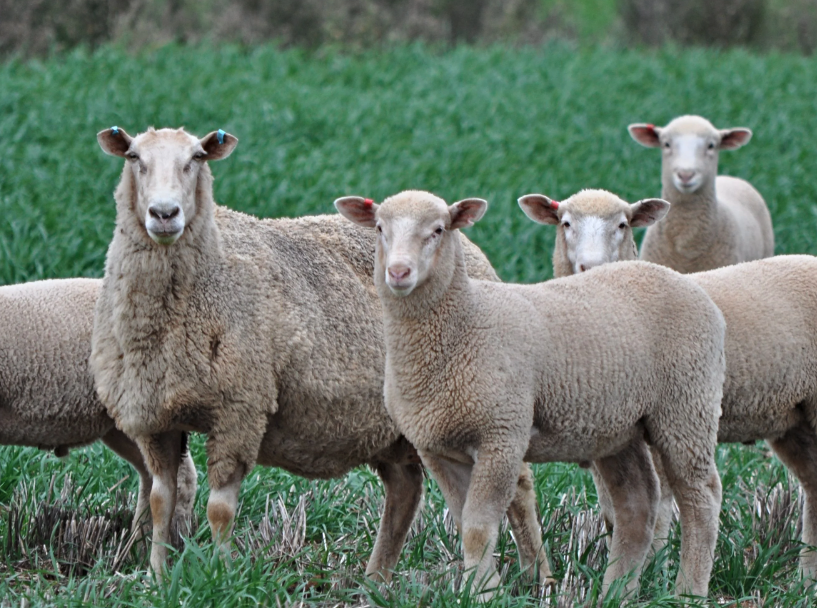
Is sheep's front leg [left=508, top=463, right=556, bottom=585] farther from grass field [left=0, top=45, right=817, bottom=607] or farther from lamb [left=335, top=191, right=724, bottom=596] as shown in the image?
lamb [left=335, top=191, right=724, bottom=596]

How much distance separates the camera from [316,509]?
513 cm

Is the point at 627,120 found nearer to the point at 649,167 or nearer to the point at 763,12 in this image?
the point at 649,167

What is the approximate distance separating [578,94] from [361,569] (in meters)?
9.57

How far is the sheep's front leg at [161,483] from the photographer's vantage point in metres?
4.16

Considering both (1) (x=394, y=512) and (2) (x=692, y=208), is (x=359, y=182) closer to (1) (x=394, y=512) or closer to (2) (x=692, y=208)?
(2) (x=692, y=208)

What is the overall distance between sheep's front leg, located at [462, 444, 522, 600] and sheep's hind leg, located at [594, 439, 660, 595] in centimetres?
65

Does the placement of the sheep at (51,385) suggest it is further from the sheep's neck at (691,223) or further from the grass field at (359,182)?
the sheep's neck at (691,223)

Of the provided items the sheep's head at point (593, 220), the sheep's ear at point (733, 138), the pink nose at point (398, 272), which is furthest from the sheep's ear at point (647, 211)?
the sheep's ear at point (733, 138)

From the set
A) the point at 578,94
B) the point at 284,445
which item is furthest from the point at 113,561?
the point at 578,94

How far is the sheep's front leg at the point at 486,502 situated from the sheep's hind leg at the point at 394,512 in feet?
2.72

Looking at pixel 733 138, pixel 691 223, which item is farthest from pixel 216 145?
pixel 733 138

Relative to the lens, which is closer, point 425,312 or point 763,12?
point 425,312

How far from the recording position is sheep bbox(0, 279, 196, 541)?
4.74 metres

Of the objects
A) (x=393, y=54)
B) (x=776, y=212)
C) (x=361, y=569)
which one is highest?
(x=393, y=54)
